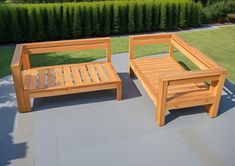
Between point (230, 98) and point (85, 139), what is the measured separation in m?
2.91

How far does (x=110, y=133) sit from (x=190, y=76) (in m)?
1.50

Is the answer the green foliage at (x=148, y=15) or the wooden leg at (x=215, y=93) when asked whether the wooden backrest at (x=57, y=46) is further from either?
the green foliage at (x=148, y=15)

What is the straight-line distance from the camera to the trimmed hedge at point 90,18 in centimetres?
891

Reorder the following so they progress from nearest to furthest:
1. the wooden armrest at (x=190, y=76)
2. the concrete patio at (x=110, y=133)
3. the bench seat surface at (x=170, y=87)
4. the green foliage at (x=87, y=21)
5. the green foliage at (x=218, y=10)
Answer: the concrete patio at (x=110, y=133) → the wooden armrest at (x=190, y=76) → the bench seat surface at (x=170, y=87) → the green foliage at (x=87, y=21) → the green foliage at (x=218, y=10)

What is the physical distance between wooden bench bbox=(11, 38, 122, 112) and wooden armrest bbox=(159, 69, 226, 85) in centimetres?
121

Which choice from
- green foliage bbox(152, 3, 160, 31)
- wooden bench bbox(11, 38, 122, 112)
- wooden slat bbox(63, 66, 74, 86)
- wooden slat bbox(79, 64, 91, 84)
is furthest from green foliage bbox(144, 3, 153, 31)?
wooden slat bbox(63, 66, 74, 86)

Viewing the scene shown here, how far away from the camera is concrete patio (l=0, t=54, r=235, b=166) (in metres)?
3.99

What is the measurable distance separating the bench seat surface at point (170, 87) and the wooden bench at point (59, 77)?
21.8 inches

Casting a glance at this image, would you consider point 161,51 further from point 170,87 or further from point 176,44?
point 170,87

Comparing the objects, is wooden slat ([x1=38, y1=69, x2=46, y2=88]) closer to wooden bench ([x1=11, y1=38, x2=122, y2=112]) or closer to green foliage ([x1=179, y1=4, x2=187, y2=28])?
wooden bench ([x1=11, y1=38, x2=122, y2=112])

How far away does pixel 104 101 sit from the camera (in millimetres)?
5418

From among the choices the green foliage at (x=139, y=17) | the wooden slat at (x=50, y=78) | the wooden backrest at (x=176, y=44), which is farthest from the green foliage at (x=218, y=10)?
the wooden slat at (x=50, y=78)

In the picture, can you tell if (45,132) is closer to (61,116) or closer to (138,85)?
(61,116)

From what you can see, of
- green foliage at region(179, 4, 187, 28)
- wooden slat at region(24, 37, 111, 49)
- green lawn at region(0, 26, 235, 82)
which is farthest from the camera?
green foliage at region(179, 4, 187, 28)
